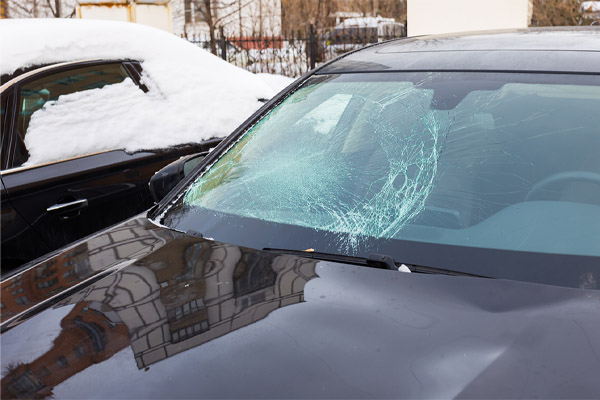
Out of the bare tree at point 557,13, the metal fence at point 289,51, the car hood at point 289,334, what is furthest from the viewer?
the metal fence at point 289,51

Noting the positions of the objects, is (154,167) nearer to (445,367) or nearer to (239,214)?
(239,214)

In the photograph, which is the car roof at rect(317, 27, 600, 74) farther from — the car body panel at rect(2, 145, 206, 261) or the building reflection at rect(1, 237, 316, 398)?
the car body panel at rect(2, 145, 206, 261)

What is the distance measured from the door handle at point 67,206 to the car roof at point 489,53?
146cm

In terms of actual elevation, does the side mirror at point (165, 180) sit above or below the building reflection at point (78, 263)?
above

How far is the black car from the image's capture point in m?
3.14

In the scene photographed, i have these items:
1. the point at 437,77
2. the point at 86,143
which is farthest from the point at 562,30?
the point at 86,143

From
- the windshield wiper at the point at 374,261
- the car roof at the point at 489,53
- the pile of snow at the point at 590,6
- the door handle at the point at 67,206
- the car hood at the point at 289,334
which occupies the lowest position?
the door handle at the point at 67,206

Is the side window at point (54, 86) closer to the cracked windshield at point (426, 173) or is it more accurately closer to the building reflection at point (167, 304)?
the cracked windshield at point (426, 173)

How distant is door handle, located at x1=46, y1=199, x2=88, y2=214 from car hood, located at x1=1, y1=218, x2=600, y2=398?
1.38m

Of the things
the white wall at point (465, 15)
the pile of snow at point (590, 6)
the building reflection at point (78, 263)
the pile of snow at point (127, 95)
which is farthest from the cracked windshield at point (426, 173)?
the pile of snow at point (590, 6)

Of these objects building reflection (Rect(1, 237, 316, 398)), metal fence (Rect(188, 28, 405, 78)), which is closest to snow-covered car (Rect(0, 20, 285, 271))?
building reflection (Rect(1, 237, 316, 398))

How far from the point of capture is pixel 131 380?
4.40 ft

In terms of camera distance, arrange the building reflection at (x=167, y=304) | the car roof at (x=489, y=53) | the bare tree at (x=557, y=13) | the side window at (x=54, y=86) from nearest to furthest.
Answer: the building reflection at (x=167, y=304) < the car roof at (x=489, y=53) < the side window at (x=54, y=86) < the bare tree at (x=557, y=13)

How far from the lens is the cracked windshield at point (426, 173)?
6.07 ft
